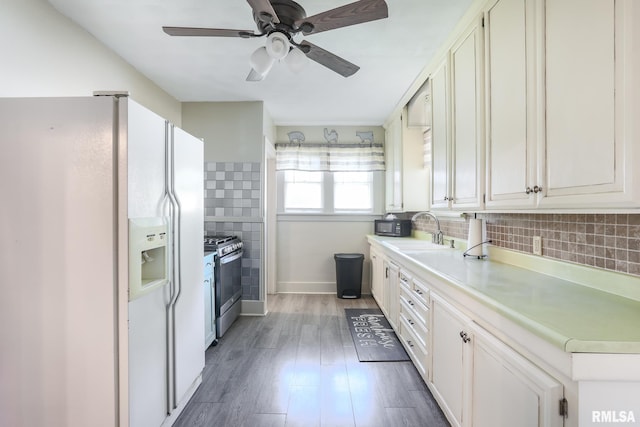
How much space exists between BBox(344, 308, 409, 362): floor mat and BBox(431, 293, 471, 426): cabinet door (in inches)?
29.6

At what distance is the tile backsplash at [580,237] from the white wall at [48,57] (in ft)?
10.3

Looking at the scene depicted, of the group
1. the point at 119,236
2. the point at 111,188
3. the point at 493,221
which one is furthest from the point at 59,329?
the point at 493,221

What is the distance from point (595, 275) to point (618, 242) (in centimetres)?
19

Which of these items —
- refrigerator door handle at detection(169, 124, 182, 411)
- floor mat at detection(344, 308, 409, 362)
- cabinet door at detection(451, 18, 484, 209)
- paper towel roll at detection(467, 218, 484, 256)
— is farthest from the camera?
floor mat at detection(344, 308, 409, 362)

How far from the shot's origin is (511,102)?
1.59m

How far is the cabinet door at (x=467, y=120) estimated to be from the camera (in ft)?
6.29

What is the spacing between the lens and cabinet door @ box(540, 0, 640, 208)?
997mm

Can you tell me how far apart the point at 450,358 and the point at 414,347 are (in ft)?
2.50

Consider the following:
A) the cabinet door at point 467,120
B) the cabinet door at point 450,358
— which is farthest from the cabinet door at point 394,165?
the cabinet door at point 450,358

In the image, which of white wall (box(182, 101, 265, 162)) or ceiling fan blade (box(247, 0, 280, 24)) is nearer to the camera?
ceiling fan blade (box(247, 0, 280, 24))

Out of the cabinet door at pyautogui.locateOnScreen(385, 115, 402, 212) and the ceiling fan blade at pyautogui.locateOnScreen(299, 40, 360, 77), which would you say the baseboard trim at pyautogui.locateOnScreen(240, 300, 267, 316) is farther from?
the ceiling fan blade at pyautogui.locateOnScreen(299, 40, 360, 77)

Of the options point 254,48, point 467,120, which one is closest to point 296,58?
point 254,48

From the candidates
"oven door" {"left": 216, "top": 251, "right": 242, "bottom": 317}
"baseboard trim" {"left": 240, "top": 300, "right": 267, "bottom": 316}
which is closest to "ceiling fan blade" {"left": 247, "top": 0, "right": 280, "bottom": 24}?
"oven door" {"left": 216, "top": 251, "right": 242, "bottom": 317}

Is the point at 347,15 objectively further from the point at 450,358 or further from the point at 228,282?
the point at 228,282
